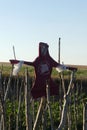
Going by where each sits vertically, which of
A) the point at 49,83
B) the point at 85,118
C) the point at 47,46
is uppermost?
the point at 47,46

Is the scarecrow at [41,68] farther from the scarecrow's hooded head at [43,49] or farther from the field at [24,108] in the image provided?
the field at [24,108]

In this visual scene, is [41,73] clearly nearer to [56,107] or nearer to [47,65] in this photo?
[47,65]

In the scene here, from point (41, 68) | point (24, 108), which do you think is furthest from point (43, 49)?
point (24, 108)

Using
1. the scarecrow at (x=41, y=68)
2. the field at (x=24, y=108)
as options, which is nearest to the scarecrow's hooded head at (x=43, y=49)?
the scarecrow at (x=41, y=68)

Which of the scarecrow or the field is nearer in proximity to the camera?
the scarecrow

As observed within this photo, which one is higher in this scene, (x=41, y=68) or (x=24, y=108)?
(x=41, y=68)

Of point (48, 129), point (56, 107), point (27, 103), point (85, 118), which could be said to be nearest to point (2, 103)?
point (27, 103)

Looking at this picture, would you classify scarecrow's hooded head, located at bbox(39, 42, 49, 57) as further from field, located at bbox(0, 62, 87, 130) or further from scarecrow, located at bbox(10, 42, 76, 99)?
field, located at bbox(0, 62, 87, 130)

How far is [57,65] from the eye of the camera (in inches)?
108

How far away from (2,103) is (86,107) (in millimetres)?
581

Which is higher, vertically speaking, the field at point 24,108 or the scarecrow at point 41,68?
the scarecrow at point 41,68

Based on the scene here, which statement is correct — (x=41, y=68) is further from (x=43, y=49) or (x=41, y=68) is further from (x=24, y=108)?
(x=24, y=108)

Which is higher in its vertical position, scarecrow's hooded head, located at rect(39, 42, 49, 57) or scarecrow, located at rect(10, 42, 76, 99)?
scarecrow's hooded head, located at rect(39, 42, 49, 57)

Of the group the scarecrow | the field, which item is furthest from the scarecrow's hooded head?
the field
